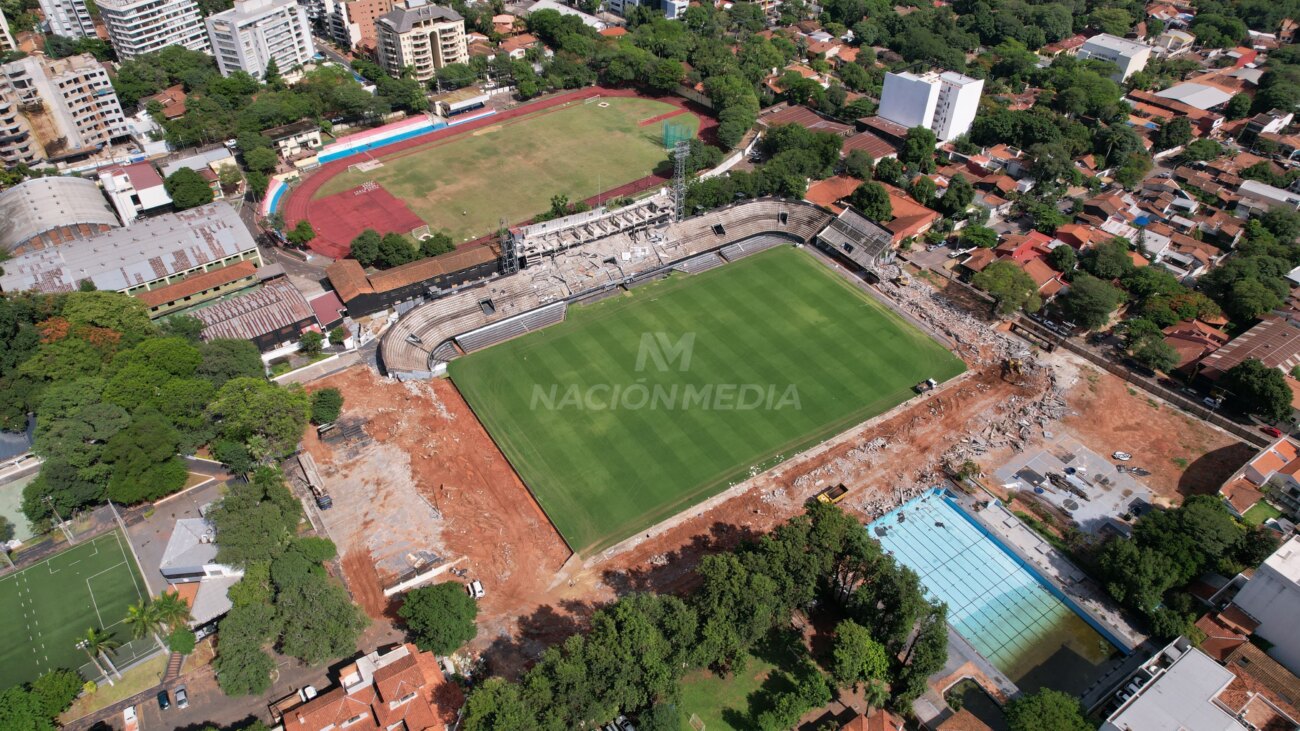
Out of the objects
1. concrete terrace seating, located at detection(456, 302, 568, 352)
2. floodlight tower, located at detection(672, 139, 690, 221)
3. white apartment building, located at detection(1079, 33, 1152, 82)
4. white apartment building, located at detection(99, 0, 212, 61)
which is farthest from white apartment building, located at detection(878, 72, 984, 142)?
white apartment building, located at detection(99, 0, 212, 61)

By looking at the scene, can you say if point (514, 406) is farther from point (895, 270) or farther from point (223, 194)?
point (223, 194)

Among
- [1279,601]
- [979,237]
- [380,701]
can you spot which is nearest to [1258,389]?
[1279,601]

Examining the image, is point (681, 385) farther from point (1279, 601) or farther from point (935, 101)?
point (935, 101)

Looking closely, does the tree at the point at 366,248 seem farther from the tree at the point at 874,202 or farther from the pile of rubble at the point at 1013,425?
the pile of rubble at the point at 1013,425

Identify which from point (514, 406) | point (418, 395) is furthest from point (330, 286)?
point (514, 406)

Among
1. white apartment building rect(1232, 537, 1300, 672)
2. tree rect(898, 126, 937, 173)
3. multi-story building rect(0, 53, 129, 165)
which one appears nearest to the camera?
white apartment building rect(1232, 537, 1300, 672)

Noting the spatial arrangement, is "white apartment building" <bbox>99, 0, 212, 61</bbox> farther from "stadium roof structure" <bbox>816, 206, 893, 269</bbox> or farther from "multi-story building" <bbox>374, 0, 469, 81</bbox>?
"stadium roof structure" <bbox>816, 206, 893, 269</bbox>
